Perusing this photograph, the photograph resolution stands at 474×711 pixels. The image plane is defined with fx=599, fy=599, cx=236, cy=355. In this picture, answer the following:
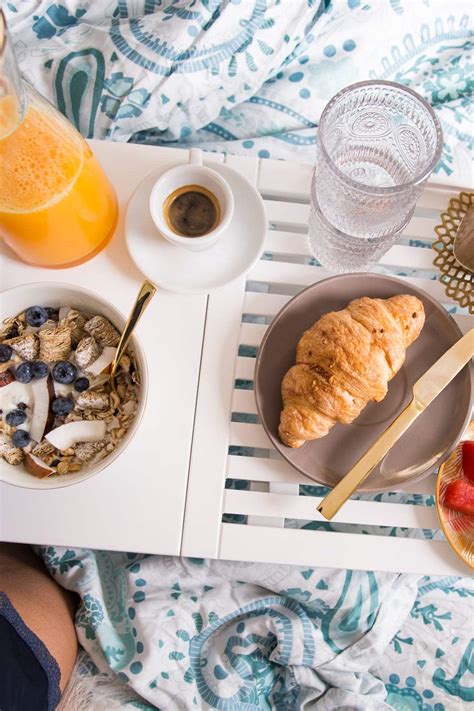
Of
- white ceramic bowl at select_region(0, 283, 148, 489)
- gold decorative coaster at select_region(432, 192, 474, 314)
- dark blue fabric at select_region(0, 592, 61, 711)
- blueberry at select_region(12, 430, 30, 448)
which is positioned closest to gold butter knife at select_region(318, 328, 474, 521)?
gold decorative coaster at select_region(432, 192, 474, 314)

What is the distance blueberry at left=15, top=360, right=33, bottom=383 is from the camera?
788 millimetres

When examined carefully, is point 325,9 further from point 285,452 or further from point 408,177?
point 285,452

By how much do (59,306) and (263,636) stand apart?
0.68 m

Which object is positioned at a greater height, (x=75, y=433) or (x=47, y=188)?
(x=47, y=188)

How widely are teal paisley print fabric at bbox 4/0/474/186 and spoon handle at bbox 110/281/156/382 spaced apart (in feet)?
1.33


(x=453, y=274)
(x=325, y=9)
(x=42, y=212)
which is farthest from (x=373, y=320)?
(x=325, y=9)

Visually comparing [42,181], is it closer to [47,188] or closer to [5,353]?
Answer: [47,188]

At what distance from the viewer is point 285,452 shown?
0.82 metres

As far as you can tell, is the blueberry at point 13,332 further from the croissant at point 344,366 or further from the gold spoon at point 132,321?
the croissant at point 344,366

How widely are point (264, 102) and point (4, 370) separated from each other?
0.67m

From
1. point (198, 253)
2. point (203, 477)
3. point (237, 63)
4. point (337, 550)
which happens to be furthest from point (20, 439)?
point (237, 63)

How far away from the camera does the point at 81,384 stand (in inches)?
31.6

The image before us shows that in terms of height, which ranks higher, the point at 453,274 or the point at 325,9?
the point at 325,9

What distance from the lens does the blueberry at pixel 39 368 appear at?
0.79 metres
